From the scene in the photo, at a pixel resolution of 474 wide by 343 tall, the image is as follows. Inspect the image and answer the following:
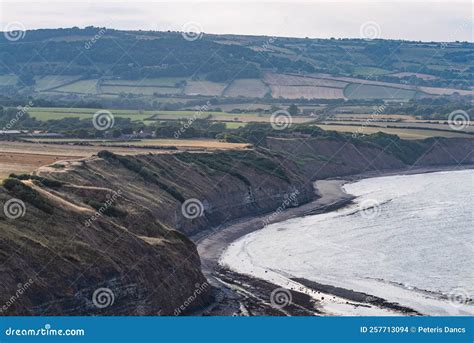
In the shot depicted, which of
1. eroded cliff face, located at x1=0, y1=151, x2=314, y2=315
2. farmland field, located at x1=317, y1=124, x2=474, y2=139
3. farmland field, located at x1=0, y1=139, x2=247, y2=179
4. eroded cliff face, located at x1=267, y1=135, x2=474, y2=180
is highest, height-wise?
farmland field, located at x1=317, y1=124, x2=474, y2=139

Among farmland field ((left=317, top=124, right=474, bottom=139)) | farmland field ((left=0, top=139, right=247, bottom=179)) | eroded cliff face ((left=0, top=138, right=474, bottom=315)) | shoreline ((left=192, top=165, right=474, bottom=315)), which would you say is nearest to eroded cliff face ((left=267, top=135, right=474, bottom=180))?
shoreline ((left=192, top=165, right=474, bottom=315))

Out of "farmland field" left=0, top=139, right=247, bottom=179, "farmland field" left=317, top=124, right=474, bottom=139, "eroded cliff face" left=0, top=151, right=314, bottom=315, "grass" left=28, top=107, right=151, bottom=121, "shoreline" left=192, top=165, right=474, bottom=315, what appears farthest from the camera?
"farmland field" left=317, top=124, right=474, bottom=139

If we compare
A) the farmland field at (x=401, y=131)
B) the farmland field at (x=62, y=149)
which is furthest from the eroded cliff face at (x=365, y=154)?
the farmland field at (x=62, y=149)

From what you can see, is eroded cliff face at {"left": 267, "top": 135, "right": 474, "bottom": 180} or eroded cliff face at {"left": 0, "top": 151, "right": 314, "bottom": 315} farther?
eroded cliff face at {"left": 267, "top": 135, "right": 474, "bottom": 180}

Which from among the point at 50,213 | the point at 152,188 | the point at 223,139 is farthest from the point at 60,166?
the point at 223,139

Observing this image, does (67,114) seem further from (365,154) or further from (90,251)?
(90,251)

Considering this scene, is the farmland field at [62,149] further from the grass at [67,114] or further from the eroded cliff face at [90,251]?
the grass at [67,114]

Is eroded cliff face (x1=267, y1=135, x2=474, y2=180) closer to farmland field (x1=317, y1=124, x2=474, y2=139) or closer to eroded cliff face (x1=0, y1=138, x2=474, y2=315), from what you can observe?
farmland field (x1=317, y1=124, x2=474, y2=139)

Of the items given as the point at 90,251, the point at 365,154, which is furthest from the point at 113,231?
the point at 365,154
